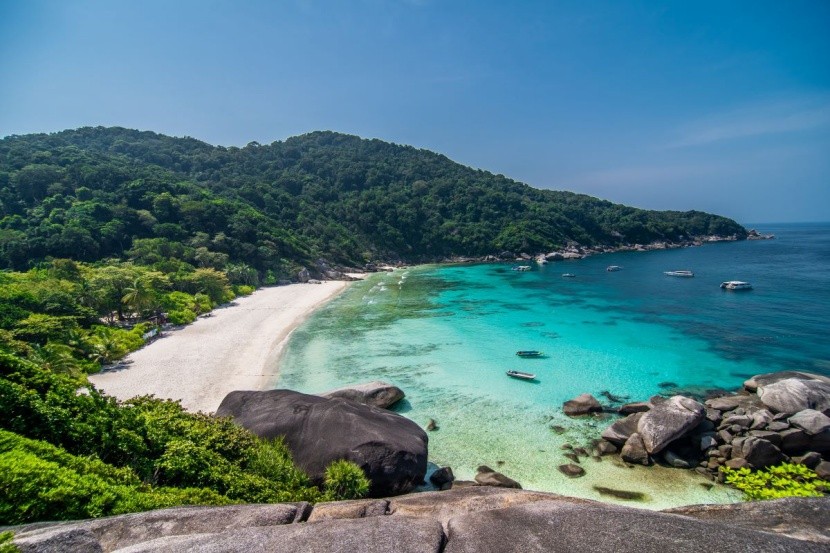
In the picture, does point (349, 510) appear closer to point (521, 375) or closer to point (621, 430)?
point (621, 430)

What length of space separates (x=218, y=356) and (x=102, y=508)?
22.3m

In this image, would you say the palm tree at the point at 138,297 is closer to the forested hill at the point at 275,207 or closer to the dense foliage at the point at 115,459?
the forested hill at the point at 275,207

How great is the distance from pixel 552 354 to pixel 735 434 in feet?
45.1

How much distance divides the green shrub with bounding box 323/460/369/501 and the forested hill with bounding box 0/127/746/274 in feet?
179

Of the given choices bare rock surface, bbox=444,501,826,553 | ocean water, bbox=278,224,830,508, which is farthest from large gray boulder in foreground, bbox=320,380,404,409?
bare rock surface, bbox=444,501,826,553

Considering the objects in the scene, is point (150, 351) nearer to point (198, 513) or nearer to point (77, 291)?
point (77, 291)

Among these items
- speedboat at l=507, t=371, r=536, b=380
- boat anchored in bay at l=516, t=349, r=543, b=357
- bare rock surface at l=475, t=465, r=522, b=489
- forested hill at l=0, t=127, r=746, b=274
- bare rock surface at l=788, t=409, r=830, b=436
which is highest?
forested hill at l=0, t=127, r=746, b=274

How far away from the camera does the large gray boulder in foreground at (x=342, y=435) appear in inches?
495

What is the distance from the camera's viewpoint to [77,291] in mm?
31891

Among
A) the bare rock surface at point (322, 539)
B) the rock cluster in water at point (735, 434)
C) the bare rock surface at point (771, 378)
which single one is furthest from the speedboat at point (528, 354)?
the bare rock surface at point (322, 539)

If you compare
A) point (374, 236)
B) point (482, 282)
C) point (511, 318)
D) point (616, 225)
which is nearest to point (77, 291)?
point (511, 318)

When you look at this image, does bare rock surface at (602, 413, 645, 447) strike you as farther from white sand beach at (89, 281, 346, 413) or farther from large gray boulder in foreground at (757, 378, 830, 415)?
white sand beach at (89, 281, 346, 413)

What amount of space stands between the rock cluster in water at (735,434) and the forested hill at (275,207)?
5902 cm

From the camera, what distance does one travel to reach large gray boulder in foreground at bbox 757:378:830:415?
16812 millimetres
